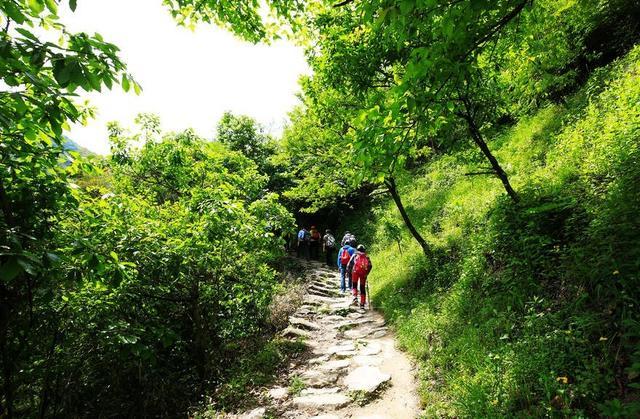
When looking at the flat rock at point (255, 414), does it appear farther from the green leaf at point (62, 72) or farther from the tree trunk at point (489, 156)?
the tree trunk at point (489, 156)

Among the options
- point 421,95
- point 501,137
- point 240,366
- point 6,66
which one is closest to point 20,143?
point 6,66

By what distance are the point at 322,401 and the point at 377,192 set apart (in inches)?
249

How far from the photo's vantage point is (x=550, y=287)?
4.22 meters

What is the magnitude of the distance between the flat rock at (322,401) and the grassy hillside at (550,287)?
119 centimetres

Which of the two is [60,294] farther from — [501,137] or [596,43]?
[596,43]

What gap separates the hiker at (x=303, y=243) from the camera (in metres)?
18.5

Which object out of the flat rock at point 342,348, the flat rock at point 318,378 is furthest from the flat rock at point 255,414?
the flat rock at point 342,348

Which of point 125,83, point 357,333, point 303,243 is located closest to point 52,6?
point 125,83

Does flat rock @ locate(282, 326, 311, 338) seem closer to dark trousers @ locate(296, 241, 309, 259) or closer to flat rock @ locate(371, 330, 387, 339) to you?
flat rock @ locate(371, 330, 387, 339)

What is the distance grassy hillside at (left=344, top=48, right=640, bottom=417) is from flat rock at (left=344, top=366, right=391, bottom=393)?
670mm

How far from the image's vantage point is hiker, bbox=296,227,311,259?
1848cm

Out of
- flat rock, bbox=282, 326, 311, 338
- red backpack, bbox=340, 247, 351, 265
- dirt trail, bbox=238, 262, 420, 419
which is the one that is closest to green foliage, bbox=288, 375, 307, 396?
dirt trail, bbox=238, 262, 420, 419

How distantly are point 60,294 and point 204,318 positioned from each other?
2663 millimetres

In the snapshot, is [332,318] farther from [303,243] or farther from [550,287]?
[303,243]
